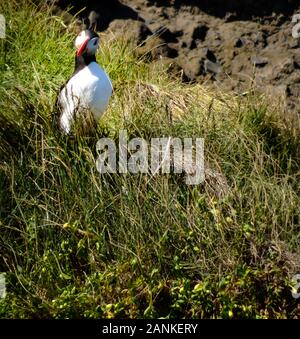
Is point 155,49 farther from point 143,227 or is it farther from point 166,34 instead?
point 143,227

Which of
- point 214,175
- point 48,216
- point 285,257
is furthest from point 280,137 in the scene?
point 48,216

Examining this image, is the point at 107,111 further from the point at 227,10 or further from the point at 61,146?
the point at 227,10

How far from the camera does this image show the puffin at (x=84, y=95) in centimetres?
566

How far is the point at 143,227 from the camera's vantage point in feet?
17.3

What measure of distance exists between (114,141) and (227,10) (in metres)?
2.22

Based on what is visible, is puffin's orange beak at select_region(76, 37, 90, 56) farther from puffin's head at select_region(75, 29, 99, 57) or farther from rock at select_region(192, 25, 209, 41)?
rock at select_region(192, 25, 209, 41)

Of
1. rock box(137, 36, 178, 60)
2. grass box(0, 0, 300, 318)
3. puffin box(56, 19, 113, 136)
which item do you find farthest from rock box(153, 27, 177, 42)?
grass box(0, 0, 300, 318)

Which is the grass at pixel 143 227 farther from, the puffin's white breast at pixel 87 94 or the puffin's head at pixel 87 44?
the puffin's head at pixel 87 44

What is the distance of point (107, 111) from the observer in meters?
6.43

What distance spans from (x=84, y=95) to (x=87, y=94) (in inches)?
0.8

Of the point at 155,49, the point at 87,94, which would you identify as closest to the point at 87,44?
the point at 87,94

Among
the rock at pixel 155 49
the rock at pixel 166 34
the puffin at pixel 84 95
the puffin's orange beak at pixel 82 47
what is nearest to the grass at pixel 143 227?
the puffin at pixel 84 95

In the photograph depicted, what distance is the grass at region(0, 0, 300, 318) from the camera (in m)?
5.07

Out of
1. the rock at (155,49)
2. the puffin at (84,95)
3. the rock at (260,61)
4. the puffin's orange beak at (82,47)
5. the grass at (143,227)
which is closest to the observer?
the grass at (143,227)
